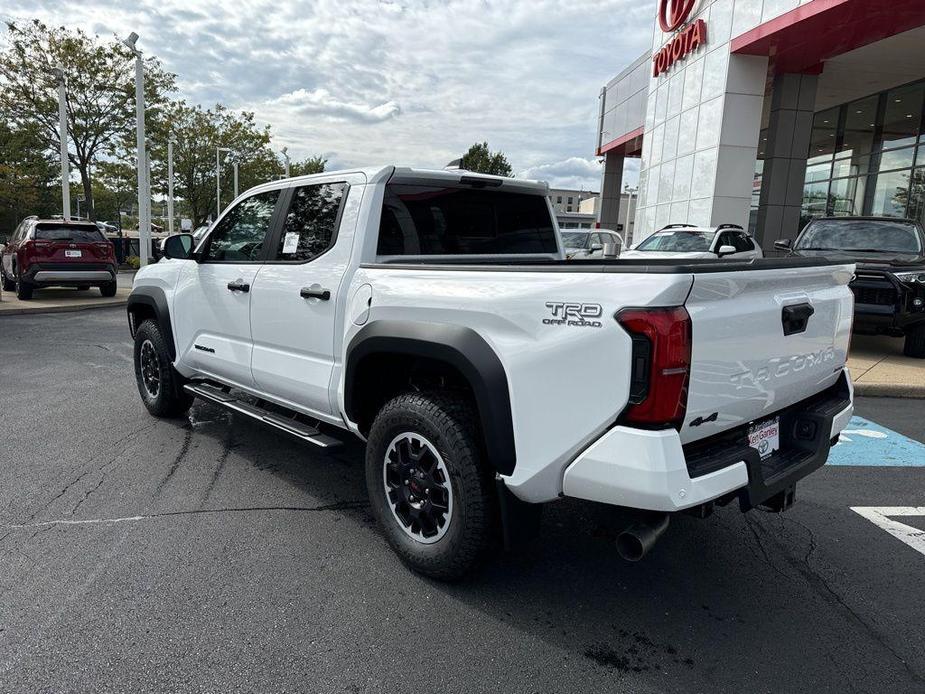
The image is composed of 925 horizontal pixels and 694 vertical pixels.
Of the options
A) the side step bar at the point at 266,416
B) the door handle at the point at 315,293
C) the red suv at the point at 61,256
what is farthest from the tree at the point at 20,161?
the door handle at the point at 315,293

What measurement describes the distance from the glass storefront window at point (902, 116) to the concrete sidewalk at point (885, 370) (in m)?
12.6

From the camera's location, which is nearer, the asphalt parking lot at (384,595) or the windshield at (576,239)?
the asphalt parking lot at (384,595)

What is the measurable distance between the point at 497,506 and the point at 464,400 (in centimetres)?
49

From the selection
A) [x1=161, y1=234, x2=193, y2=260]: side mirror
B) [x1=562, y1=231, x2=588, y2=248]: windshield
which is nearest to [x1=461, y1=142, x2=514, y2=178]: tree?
[x1=562, y1=231, x2=588, y2=248]: windshield

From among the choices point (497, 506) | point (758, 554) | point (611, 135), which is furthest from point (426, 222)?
point (611, 135)

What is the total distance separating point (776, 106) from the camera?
16.8m

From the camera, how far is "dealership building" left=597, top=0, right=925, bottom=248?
47.0 feet

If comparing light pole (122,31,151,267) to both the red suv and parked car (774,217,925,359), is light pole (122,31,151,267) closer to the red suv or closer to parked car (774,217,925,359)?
the red suv

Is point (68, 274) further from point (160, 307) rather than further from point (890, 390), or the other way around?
point (890, 390)

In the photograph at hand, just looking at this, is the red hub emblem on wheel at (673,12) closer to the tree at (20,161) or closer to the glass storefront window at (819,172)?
the glass storefront window at (819,172)

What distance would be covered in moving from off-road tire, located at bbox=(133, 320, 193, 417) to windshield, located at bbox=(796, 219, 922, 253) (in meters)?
8.99

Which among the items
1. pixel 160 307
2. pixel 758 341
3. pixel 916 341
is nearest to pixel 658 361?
pixel 758 341

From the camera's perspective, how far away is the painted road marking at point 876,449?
4.88 meters

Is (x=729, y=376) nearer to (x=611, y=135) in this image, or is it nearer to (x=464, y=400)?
(x=464, y=400)
